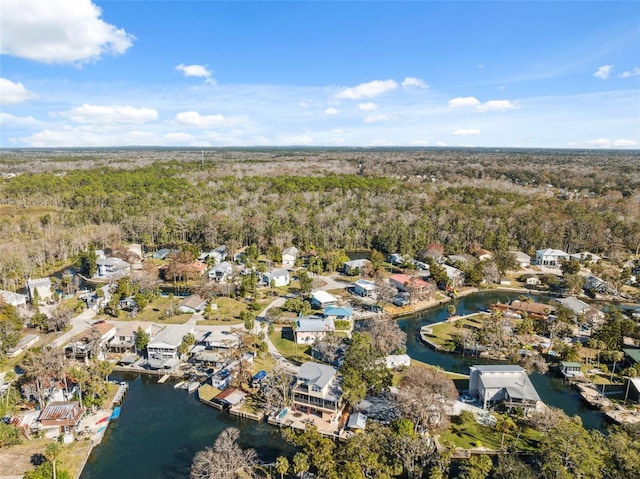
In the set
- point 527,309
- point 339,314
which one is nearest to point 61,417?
point 339,314

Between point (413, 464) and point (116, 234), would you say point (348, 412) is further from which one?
point (116, 234)

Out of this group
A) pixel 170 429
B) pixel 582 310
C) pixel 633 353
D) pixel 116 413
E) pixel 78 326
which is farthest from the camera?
pixel 582 310

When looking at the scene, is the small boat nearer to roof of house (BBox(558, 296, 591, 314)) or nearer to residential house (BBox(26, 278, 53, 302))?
residential house (BBox(26, 278, 53, 302))

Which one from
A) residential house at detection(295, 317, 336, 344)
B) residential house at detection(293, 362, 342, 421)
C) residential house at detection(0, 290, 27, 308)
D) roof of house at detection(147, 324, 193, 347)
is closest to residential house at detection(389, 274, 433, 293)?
residential house at detection(295, 317, 336, 344)

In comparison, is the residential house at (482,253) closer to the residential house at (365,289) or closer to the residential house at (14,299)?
the residential house at (365,289)

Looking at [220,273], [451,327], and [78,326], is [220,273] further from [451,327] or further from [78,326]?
[451,327]
